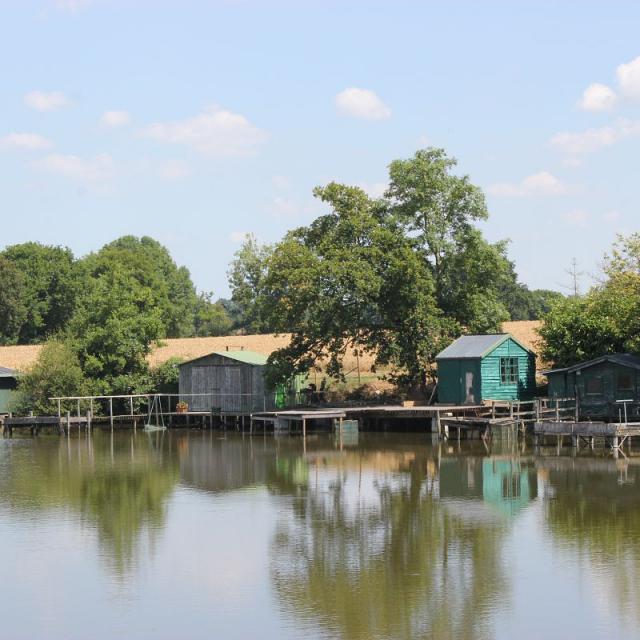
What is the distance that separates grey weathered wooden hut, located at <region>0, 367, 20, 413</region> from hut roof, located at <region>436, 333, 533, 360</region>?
28.6m

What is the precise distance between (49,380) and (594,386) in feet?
103

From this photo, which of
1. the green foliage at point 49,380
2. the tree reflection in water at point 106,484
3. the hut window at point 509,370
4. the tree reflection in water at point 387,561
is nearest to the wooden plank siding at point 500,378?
the hut window at point 509,370

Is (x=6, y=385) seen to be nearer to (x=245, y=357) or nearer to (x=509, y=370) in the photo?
(x=245, y=357)

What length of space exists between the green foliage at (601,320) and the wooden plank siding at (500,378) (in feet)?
3.64

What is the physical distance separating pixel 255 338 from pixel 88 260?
1340 inches

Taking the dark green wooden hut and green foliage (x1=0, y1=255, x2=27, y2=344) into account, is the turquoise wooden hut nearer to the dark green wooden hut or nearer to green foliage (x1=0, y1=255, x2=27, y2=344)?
the dark green wooden hut

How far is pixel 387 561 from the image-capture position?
2441cm

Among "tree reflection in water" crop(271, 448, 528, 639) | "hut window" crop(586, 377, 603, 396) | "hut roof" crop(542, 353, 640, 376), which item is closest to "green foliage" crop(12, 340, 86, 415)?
"hut roof" crop(542, 353, 640, 376)

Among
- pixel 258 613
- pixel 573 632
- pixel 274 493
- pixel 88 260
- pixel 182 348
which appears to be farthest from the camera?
pixel 88 260

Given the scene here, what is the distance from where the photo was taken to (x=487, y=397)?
54250mm

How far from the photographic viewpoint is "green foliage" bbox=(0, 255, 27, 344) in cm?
10225

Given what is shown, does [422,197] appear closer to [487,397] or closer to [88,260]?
[487,397]

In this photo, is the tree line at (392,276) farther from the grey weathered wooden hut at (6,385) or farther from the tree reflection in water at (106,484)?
the grey weathered wooden hut at (6,385)

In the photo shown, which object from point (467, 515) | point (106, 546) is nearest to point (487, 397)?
point (467, 515)
